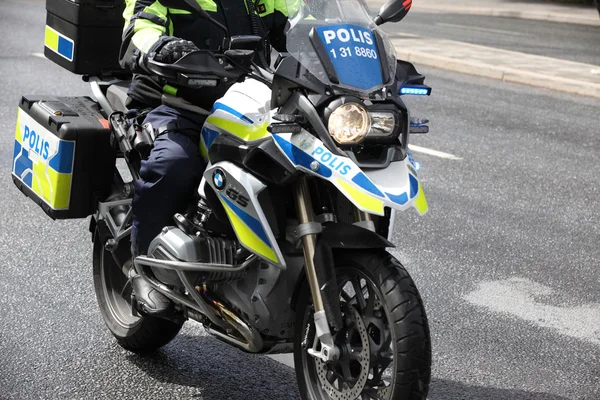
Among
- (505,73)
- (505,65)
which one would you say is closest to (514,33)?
(505,65)

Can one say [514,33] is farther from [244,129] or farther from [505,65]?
[244,129]

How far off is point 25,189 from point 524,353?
7.67 feet

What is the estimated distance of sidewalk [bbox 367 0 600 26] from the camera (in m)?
23.4

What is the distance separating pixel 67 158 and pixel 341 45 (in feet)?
5.20

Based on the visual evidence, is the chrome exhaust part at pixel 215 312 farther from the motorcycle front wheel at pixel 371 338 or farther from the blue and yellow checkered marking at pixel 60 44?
the blue and yellow checkered marking at pixel 60 44

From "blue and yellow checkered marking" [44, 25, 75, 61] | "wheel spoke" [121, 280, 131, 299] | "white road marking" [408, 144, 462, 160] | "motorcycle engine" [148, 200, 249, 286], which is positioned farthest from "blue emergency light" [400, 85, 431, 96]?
"white road marking" [408, 144, 462, 160]

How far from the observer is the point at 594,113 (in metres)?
11.8

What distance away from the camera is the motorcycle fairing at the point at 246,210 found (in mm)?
3645

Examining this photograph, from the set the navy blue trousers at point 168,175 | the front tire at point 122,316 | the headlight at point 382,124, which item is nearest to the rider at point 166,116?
the navy blue trousers at point 168,175

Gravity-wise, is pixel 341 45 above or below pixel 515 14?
above

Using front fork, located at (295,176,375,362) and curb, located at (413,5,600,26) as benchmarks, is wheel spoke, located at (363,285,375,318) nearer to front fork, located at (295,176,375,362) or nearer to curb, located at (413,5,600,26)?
front fork, located at (295,176,375,362)

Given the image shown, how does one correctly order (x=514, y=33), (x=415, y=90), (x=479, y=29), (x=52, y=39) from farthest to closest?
1. (x=479, y=29)
2. (x=514, y=33)
3. (x=52, y=39)
4. (x=415, y=90)

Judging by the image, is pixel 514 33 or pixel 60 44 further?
pixel 514 33

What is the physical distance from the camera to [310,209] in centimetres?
361
